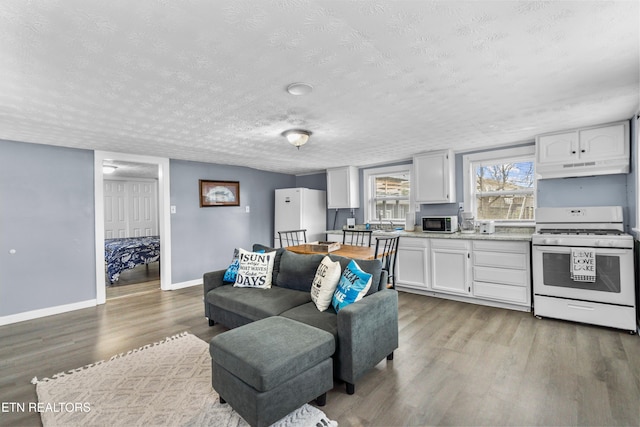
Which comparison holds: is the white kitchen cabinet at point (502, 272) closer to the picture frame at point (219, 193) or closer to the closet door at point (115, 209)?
the picture frame at point (219, 193)

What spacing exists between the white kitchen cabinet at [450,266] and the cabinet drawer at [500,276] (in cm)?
13

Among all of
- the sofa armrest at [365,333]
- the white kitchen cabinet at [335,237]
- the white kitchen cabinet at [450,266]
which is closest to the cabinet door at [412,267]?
the white kitchen cabinet at [450,266]

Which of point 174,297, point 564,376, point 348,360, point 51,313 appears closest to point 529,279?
point 564,376

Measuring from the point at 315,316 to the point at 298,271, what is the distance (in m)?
0.78

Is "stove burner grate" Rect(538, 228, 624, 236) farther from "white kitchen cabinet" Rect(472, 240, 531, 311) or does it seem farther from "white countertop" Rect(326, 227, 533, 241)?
"white kitchen cabinet" Rect(472, 240, 531, 311)

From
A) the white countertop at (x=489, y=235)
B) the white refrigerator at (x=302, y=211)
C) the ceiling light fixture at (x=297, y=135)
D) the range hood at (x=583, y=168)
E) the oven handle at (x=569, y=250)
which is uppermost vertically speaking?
the ceiling light fixture at (x=297, y=135)

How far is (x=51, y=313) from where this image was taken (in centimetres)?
395

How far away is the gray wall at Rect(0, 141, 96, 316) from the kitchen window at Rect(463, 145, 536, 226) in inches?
219

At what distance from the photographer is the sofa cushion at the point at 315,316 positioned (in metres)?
2.26

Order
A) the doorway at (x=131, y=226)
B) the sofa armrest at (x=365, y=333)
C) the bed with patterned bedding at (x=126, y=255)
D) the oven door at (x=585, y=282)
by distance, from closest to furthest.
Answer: the sofa armrest at (x=365, y=333), the oven door at (x=585, y=282), the bed with patterned bedding at (x=126, y=255), the doorway at (x=131, y=226)

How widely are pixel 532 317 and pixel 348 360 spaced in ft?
8.89

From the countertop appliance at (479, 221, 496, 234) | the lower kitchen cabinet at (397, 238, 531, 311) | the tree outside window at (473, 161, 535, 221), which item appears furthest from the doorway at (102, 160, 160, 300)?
the tree outside window at (473, 161, 535, 221)

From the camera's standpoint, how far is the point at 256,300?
114 inches

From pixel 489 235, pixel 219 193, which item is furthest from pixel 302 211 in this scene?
pixel 489 235
